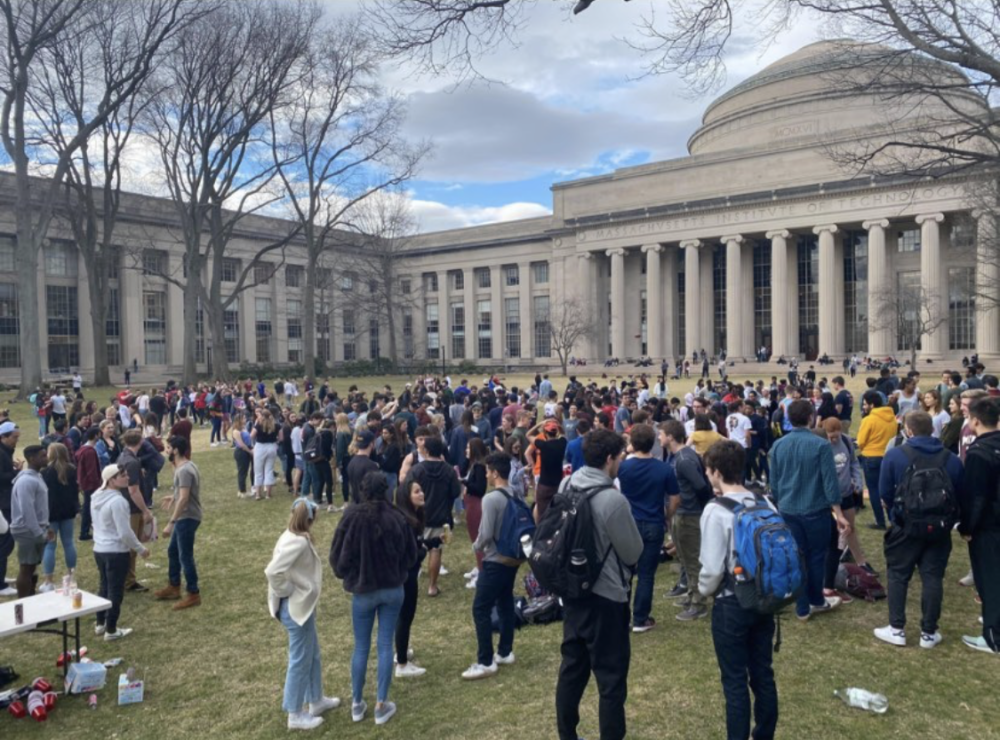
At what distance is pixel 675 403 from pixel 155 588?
425 inches

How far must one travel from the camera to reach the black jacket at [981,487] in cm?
580

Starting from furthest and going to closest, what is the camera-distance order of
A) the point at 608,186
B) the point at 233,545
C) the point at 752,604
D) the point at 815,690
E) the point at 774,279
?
the point at 608,186 → the point at 774,279 → the point at 233,545 → the point at 815,690 → the point at 752,604

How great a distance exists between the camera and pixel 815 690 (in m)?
5.52

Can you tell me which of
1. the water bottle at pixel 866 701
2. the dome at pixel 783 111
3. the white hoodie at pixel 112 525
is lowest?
the water bottle at pixel 866 701

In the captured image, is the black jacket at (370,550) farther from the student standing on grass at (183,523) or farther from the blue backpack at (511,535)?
the student standing on grass at (183,523)

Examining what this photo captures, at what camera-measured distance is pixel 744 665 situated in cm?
433

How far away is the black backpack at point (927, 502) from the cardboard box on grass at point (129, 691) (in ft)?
21.5

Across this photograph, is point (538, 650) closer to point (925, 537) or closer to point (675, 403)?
point (925, 537)

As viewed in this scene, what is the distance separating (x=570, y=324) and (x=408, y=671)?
2155 inches

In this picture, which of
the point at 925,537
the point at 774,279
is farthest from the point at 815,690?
the point at 774,279

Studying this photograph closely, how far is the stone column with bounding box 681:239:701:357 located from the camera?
5947 cm

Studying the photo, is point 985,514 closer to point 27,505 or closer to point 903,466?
point 903,466

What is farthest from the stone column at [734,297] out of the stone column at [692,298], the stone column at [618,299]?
the stone column at [618,299]

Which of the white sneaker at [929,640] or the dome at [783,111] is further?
the dome at [783,111]
